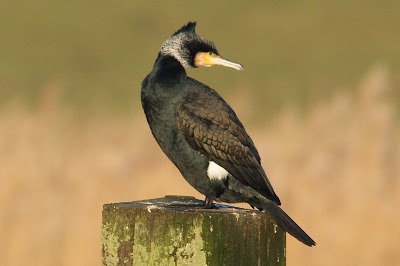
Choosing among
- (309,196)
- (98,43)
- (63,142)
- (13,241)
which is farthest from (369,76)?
(98,43)

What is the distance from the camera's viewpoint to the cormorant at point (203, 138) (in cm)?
512

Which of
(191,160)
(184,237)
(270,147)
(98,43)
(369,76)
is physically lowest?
(184,237)

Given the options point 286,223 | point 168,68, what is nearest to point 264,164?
point 168,68

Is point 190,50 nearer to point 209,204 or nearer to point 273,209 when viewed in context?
point 209,204

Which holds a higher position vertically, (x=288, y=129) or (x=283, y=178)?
(x=288, y=129)

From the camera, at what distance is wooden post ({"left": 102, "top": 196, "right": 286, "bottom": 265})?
4172 millimetres

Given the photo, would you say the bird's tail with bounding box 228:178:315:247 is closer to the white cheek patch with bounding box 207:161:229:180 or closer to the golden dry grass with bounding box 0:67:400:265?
the white cheek patch with bounding box 207:161:229:180

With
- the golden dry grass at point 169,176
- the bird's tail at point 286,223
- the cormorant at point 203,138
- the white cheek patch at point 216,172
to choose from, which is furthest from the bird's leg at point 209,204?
the golden dry grass at point 169,176

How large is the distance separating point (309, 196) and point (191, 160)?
1.64 metres

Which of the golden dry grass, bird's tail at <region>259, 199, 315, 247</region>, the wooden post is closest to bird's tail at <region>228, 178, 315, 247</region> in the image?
bird's tail at <region>259, 199, 315, 247</region>

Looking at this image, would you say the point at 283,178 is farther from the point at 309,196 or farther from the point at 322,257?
the point at 322,257

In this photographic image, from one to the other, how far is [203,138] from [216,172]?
0.20m

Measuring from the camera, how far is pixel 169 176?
6609 mm

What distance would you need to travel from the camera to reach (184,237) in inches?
164
